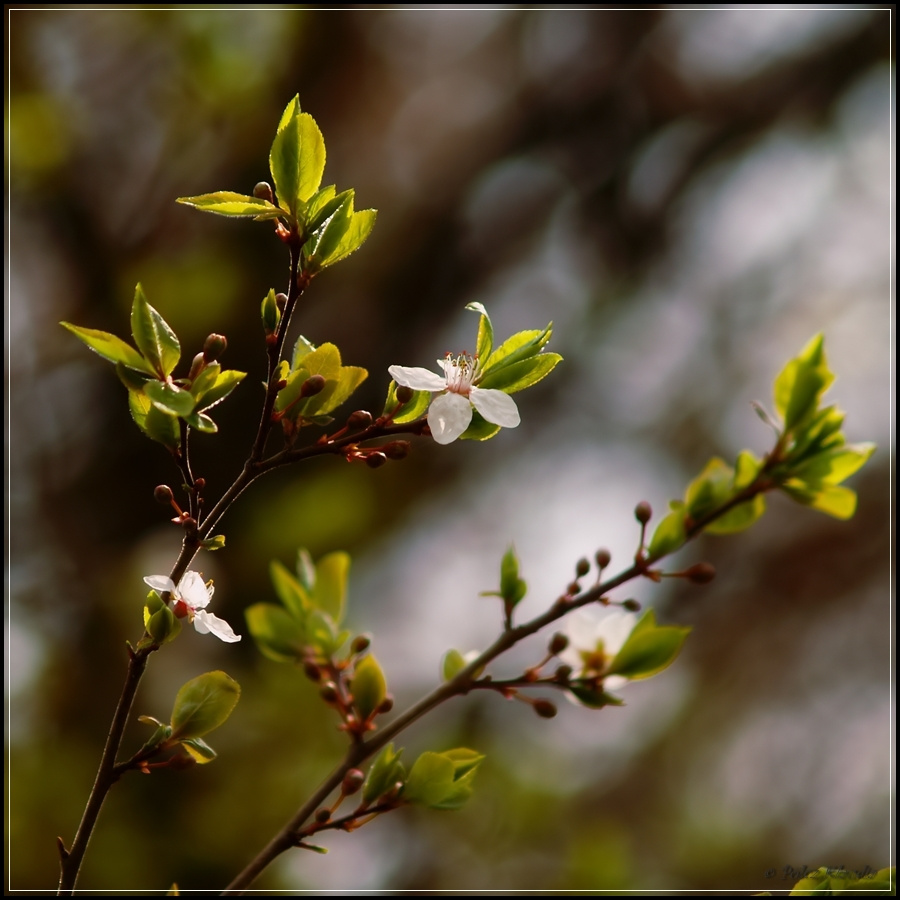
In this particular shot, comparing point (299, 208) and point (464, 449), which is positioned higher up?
point (464, 449)

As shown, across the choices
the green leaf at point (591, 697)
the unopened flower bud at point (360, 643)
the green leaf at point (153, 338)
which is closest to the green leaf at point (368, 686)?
the unopened flower bud at point (360, 643)

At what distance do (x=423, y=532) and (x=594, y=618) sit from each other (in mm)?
1600

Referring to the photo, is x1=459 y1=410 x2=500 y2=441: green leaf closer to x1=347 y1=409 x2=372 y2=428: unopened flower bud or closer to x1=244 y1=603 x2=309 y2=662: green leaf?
x1=347 y1=409 x2=372 y2=428: unopened flower bud

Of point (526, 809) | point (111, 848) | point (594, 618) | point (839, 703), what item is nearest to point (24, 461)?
point (111, 848)

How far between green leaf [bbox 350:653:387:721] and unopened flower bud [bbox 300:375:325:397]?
18 cm

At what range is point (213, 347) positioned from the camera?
37 cm

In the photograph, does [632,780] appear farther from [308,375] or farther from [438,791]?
[308,375]

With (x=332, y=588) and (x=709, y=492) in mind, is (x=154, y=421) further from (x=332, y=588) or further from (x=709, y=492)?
(x=709, y=492)

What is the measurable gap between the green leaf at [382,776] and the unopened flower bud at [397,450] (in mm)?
155

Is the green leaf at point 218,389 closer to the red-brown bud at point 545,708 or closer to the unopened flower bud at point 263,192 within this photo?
the unopened flower bud at point 263,192

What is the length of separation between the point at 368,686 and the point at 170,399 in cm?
22

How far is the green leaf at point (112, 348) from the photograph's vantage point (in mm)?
333

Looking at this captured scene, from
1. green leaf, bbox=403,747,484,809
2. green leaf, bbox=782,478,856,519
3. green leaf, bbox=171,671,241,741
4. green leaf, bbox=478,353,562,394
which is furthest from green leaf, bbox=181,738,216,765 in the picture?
green leaf, bbox=782,478,856,519

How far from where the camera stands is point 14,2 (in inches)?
67.0
